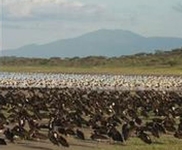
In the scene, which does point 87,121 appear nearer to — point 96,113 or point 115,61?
point 96,113

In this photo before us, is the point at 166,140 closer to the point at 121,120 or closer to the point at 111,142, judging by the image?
the point at 111,142

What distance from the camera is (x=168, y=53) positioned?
11025 cm

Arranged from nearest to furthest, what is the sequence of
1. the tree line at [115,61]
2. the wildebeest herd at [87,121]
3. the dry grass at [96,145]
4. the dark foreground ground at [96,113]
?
the dry grass at [96,145]
the dark foreground ground at [96,113]
the wildebeest herd at [87,121]
the tree line at [115,61]

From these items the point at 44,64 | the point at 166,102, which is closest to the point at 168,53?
the point at 44,64

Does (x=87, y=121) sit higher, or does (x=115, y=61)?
(x=115, y=61)

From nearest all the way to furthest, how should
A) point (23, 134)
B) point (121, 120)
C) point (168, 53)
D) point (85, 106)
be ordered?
point (23, 134) < point (121, 120) < point (85, 106) < point (168, 53)

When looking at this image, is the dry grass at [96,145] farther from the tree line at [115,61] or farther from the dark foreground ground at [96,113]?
the tree line at [115,61]

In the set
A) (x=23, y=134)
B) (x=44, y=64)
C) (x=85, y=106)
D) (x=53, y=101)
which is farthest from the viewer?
(x=44, y=64)

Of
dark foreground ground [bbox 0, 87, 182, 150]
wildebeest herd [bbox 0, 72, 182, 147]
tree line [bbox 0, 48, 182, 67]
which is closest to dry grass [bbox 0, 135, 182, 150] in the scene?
dark foreground ground [bbox 0, 87, 182, 150]

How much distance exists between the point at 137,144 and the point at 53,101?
9570 millimetres

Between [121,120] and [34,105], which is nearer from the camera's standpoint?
[121,120]

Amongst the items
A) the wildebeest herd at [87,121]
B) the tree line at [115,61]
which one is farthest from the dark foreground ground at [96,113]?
the tree line at [115,61]

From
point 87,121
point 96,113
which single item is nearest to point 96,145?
point 87,121

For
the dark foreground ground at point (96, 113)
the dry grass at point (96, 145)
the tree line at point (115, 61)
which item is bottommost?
the dry grass at point (96, 145)
